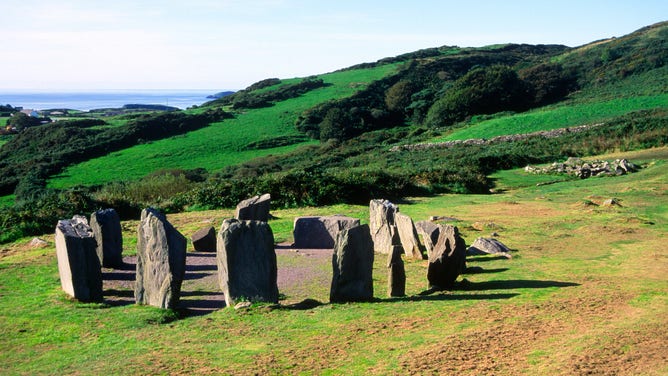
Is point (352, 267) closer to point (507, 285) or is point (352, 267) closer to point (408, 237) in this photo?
point (507, 285)

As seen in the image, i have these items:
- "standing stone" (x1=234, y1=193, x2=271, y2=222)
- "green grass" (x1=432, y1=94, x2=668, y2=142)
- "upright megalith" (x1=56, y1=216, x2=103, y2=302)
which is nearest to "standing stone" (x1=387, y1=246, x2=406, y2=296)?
"upright megalith" (x1=56, y1=216, x2=103, y2=302)

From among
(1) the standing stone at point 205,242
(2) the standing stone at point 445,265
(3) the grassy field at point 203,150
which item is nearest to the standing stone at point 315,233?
(1) the standing stone at point 205,242

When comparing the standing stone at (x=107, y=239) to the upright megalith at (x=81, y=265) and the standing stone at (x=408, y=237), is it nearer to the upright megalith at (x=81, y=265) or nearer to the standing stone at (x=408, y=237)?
the upright megalith at (x=81, y=265)

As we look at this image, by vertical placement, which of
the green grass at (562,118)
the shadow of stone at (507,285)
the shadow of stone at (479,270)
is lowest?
the shadow of stone at (479,270)

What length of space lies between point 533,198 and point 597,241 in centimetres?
1148

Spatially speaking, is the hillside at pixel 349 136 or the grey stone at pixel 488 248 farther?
the hillside at pixel 349 136

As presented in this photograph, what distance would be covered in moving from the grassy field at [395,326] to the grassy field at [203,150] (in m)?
43.3

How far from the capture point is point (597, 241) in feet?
Result: 67.2

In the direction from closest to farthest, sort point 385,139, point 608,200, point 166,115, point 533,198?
point 608,200, point 533,198, point 385,139, point 166,115

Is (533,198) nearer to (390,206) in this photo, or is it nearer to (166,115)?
(390,206)

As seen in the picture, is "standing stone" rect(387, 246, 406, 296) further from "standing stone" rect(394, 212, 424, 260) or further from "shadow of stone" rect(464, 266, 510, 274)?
"standing stone" rect(394, 212, 424, 260)

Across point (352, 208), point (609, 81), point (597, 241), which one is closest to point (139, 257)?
point (597, 241)

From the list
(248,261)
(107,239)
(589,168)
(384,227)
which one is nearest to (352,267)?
(248,261)

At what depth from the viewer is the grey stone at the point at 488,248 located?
19.0 m
